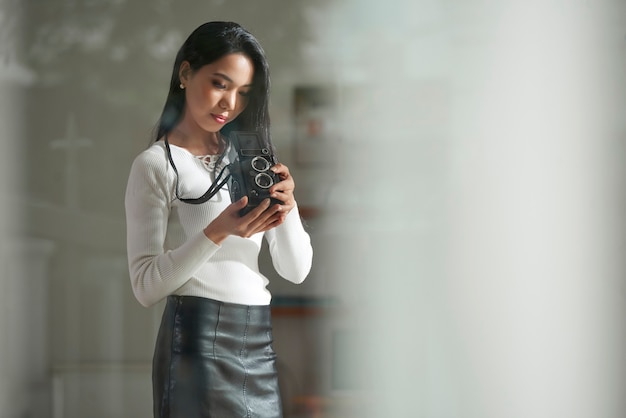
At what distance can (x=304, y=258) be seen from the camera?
1824 millimetres

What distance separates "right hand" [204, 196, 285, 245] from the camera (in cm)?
163

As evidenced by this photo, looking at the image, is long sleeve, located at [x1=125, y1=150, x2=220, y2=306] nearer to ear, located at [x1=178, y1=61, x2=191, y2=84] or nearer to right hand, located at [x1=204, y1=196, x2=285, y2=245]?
right hand, located at [x1=204, y1=196, x2=285, y2=245]

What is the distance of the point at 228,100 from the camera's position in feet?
5.63

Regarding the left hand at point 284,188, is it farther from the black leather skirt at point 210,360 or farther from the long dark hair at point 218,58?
the black leather skirt at point 210,360

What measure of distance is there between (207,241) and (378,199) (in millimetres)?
480

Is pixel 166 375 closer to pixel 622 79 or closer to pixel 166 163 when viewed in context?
pixel 166 163

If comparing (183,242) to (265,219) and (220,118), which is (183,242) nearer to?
(265,219)

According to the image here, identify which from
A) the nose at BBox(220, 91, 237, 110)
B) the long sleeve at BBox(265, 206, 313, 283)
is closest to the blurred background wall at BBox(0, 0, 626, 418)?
the long sleeve at BBox(265, 206, 313, 283)

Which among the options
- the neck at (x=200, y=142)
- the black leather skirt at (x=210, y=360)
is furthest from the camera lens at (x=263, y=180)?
the black leather skirt at (x=210, y=360)

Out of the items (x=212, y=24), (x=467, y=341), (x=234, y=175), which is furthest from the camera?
(x=467, y=341)

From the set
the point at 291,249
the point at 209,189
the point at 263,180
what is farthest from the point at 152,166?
the point at 291,249

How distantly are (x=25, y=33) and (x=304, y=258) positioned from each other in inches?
31.9

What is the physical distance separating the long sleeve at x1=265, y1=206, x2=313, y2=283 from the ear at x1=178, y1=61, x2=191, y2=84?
367mm

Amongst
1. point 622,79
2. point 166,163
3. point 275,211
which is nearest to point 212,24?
point 166,163
